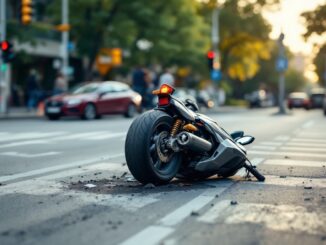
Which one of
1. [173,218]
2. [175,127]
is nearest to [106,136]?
[175,127]

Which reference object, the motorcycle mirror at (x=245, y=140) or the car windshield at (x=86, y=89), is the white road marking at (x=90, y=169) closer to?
the motorcycle mirror at (x=245, y=140)

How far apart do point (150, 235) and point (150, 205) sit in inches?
44.2

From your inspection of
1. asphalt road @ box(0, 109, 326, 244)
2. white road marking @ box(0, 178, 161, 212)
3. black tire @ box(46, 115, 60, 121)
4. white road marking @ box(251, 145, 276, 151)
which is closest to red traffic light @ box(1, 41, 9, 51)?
black tire @ box(46, 115, 60, 121)

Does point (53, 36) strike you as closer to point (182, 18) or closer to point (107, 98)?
point (182, 18)

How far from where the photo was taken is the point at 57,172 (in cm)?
784

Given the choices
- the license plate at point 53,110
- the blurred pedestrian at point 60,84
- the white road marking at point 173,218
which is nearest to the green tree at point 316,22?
the blurred pedestrian at point 60,84

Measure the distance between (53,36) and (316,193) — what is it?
1295 inches

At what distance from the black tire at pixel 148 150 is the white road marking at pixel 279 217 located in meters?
1.16

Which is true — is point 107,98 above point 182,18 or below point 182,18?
below

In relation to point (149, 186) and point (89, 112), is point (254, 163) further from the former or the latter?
point (89, 112)

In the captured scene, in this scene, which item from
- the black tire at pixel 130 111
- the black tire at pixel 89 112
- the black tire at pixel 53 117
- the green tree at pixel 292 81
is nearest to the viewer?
the black tire at pixel 89 112

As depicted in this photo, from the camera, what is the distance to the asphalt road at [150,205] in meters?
4.41

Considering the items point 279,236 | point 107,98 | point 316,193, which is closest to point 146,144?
point 316,193

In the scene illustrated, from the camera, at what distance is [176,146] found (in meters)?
6.57
